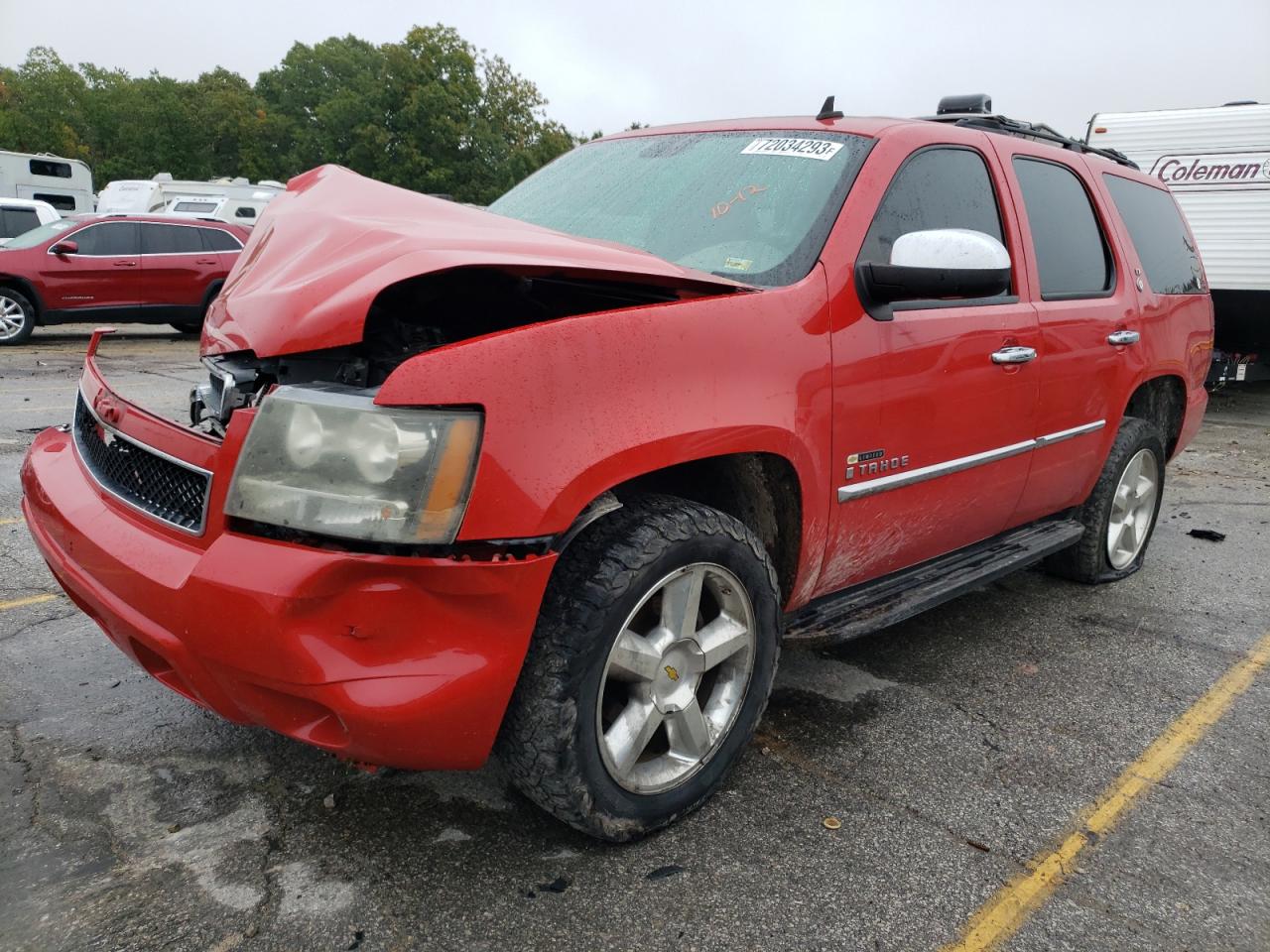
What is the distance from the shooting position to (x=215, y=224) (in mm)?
13672

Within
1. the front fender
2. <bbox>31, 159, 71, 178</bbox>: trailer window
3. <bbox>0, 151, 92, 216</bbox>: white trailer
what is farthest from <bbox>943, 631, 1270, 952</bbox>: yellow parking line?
<bbox>31, 159, 71, 178</bbox>: trailer window

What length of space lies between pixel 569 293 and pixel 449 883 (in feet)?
4.55

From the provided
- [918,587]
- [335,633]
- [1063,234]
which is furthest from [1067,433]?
[335,633]

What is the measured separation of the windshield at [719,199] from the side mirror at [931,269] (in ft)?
0.62

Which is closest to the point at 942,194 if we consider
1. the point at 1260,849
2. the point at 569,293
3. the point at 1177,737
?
the point at 569,293

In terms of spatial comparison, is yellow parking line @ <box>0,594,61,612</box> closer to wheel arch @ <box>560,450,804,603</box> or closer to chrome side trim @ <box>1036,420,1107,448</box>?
wheel arch @ <box>560,450,804,603</box>

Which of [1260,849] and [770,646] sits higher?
[770,646]

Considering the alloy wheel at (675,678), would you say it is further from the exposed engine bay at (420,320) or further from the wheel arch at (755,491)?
the exposed engine bay at (420,320)

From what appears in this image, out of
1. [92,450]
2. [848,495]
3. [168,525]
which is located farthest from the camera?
[848,495]

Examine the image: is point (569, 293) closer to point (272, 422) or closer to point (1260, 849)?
point (272, 422)

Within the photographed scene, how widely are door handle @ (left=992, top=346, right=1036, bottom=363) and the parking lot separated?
1.09m

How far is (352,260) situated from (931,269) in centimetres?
145

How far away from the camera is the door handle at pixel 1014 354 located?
3041mm

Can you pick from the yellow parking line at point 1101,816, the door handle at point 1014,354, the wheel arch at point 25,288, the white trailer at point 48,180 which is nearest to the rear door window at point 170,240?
the wheel arch at point 25,288
